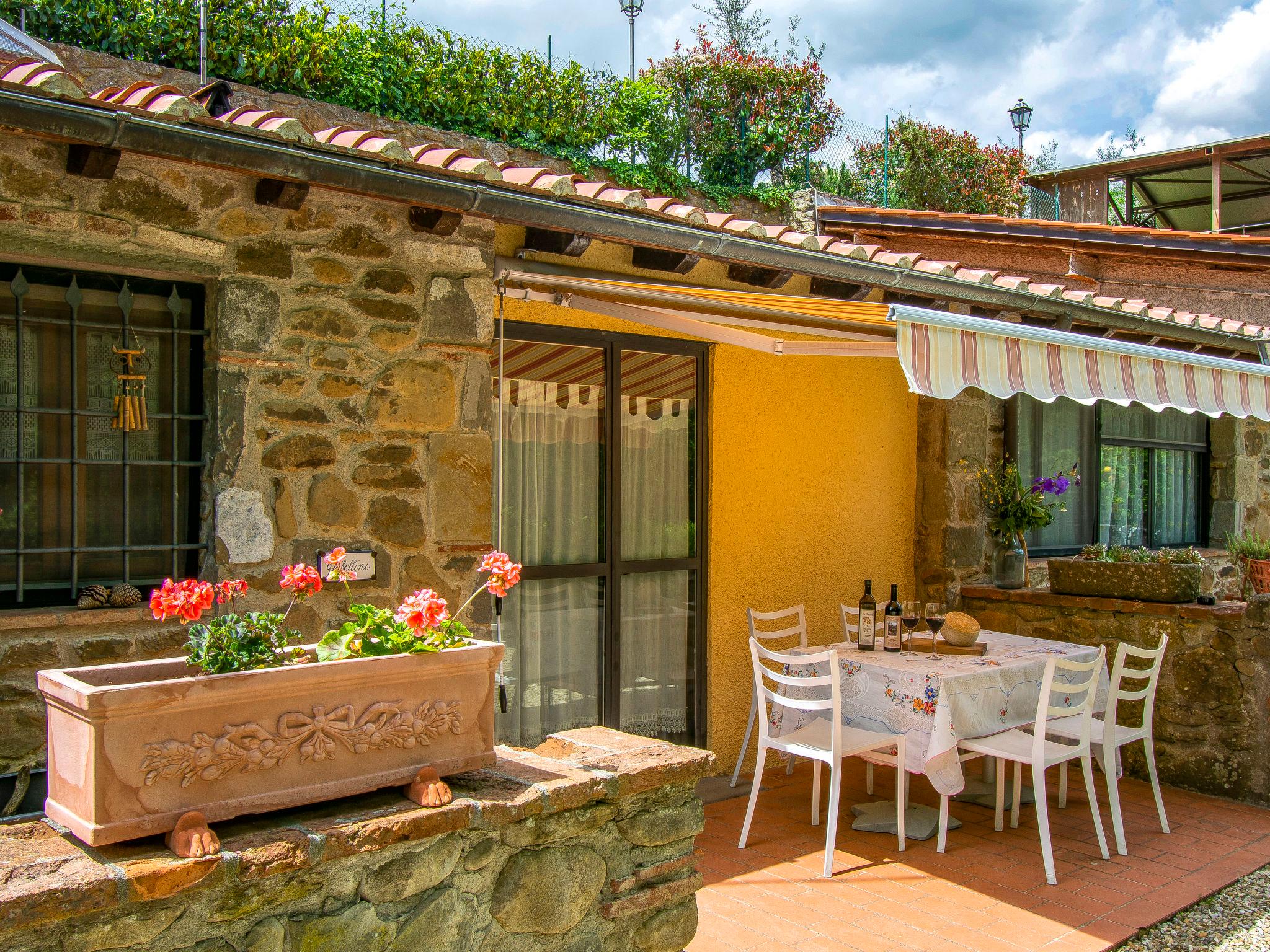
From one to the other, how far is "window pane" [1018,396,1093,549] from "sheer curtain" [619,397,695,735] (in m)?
3.35

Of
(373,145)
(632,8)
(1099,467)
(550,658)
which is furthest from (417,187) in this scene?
(632,8)

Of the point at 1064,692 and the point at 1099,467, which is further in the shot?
the point at 1099,467

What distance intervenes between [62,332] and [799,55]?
605 inches

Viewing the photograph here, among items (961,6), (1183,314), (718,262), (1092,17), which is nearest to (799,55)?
(1183,314)

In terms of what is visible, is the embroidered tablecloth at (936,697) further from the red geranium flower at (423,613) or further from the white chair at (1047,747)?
the red geranium flower at (423,613)

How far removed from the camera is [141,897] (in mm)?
2205

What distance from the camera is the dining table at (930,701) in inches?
214

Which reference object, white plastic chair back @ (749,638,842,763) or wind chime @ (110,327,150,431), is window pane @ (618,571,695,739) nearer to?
white plastic chair back @ (749,638,842,763)

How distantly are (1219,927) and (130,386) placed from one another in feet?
17.4

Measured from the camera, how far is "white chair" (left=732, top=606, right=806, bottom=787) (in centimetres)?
645

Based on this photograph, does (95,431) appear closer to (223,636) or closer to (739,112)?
(223,636)

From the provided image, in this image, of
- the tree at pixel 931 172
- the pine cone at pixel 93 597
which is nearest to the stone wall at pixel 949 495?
the pine cone at pixel 93 597

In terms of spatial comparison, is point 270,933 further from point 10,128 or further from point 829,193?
point 829,193

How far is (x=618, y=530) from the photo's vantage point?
624 centimetres
